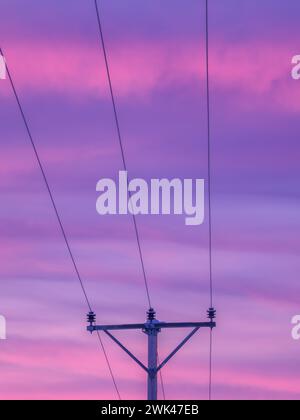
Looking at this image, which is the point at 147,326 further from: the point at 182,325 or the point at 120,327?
the point at 182,325

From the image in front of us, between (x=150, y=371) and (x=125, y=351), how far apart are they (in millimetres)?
1740

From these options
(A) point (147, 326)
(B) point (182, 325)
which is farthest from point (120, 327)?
(B) point (182, 325)

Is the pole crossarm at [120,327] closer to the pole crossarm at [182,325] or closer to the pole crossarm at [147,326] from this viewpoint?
the pole crossarm at [147,326]

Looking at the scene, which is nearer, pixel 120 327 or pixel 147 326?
pixel 147 326

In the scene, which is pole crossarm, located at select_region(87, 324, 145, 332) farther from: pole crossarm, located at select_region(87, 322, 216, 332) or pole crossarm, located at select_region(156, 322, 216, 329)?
pole crossarm, located at select_region(156, 322, 216, 329)
